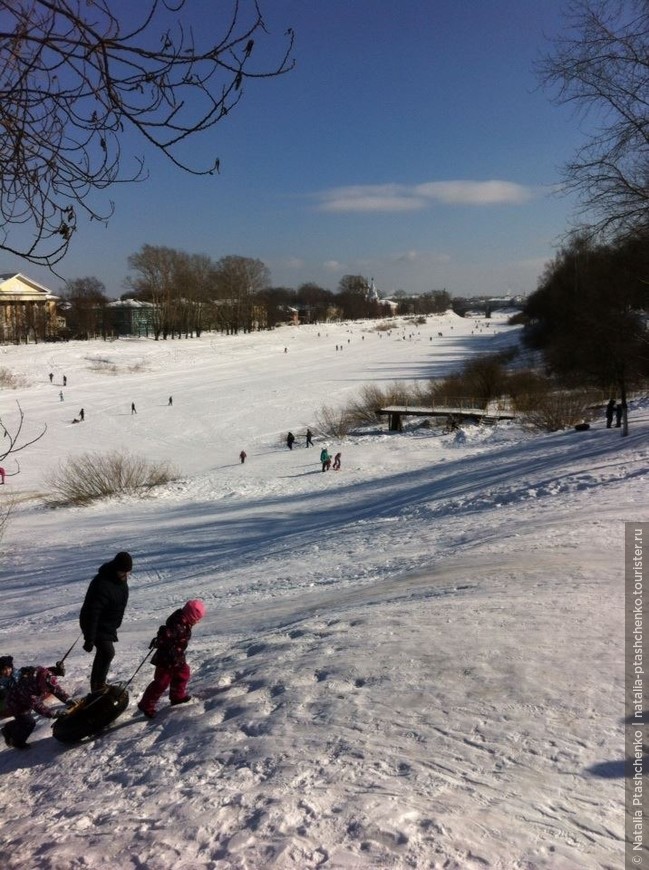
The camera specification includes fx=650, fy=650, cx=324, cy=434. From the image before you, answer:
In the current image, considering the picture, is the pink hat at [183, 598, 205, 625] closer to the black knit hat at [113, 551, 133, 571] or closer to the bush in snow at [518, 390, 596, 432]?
the black knit hat at [113, 551, 133, 571]

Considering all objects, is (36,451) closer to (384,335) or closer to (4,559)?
(4,559)

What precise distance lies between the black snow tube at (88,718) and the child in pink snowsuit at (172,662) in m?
0.23

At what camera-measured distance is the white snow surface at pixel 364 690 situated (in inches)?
127

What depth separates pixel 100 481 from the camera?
24.0m

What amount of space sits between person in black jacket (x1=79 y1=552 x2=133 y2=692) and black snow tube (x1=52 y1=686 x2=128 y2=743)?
2.16 ft

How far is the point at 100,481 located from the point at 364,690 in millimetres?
21126

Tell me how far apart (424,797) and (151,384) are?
57.7 meters

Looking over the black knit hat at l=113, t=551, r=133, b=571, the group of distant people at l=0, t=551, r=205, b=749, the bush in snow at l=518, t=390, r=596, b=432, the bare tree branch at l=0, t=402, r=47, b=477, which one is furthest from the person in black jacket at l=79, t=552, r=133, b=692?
the bush in snow at l=518, t=390, r=596, b=432

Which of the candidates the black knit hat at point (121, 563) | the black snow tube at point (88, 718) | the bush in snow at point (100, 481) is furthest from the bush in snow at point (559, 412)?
the black snow tube at point (88, 718)

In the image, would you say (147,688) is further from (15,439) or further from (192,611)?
(15,439)

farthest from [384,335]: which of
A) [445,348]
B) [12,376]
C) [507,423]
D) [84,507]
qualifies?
[84,507]

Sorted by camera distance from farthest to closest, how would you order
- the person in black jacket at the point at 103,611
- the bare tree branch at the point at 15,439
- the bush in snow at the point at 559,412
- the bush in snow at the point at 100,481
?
the bush in snow at the point at 559,412 → the bush in snow at the point at 100,481 → the person in black jacket at the point at 103,611 → the bare tree branch at the point at 15,439

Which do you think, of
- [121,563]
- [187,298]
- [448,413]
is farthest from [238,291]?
[121,563]

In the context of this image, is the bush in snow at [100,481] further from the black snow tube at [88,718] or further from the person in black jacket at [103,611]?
the black snow tube at [88,718]
